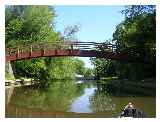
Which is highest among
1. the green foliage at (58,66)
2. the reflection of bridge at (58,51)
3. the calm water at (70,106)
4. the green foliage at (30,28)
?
the green foliage at (30,28)

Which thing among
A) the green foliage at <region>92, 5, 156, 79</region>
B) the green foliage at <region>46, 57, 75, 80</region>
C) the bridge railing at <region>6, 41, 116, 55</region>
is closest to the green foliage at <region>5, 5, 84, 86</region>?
the bridge railing at <region>6, 41, 116, 55</region>

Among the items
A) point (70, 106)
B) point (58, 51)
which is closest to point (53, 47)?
point (58, 51)

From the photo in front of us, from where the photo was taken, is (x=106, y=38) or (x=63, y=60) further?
(x=63, y=60)

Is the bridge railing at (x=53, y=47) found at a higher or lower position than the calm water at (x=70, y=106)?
higher

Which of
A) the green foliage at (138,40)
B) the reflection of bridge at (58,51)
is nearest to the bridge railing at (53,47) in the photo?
the reflection of bridge at (58,51)

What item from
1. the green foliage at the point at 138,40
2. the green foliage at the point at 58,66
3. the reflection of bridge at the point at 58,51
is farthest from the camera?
the green foliage at the point at 58,66

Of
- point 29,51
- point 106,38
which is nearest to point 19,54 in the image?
point 29,51

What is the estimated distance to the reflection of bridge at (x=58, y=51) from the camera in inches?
371

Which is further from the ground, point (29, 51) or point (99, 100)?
point (29, 51)

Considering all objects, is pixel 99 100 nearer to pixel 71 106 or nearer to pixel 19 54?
pixel 71 106

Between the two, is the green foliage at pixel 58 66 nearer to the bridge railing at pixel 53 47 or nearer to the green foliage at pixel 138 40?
the green foliage at pixel 138 40
